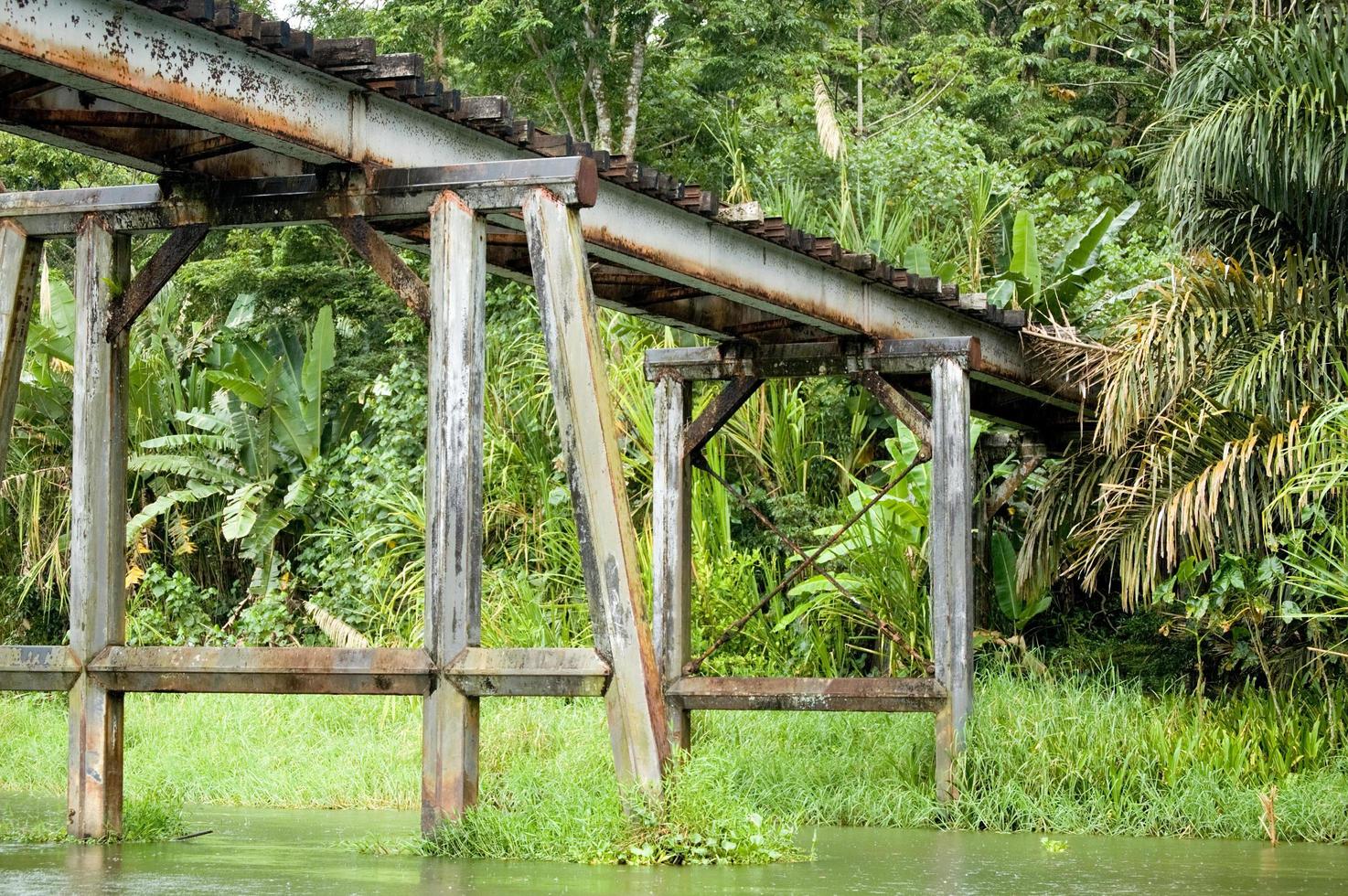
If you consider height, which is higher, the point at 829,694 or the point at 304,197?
the point at 304,197

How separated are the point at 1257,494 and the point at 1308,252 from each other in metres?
2.14

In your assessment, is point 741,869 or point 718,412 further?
point 718,412

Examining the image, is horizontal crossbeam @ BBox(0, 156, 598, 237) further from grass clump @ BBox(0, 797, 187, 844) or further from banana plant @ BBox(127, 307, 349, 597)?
banana plant @ BBox(127, 307, 349, 597)

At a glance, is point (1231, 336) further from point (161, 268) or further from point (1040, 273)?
point (161, 268)

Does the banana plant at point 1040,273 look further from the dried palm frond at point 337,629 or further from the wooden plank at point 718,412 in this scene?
the dried palm frond at point 337,629

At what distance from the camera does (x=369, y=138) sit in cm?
724

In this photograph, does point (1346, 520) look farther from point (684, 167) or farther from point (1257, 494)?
point (684, 167)

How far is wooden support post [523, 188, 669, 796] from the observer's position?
6844mm

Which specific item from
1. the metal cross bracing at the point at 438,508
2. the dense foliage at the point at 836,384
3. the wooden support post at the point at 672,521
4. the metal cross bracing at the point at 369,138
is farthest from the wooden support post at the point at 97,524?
the dense foliage at the point at 836,384

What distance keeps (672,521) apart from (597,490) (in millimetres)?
4455

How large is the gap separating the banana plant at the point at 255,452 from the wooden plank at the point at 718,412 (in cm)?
602

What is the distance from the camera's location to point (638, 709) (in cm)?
684

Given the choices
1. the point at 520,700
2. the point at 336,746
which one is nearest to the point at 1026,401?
the point at 520,700

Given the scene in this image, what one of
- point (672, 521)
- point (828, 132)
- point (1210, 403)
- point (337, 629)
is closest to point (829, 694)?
point (672, 521)
